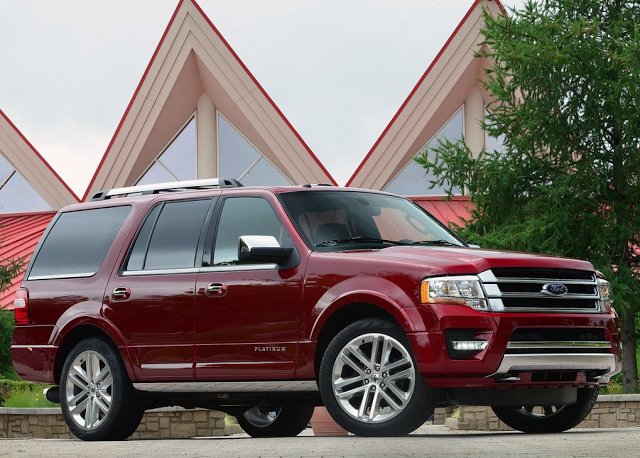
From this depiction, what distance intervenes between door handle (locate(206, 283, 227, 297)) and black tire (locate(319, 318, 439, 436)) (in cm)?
115

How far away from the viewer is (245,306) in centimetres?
830

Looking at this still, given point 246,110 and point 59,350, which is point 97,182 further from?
point 59,350

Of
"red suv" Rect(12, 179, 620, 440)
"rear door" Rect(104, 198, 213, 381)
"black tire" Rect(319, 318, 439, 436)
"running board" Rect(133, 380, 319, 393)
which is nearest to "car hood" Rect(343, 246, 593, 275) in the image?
"red suv" Rect(12, 179, 620, 440)

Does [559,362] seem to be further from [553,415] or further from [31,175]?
[31,175]

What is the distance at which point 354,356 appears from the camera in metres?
7.68

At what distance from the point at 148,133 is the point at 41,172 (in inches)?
118

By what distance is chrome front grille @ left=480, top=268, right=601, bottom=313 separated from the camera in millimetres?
7402

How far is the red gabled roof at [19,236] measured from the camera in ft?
76.5

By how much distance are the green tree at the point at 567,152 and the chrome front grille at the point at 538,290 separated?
8437 millimetres

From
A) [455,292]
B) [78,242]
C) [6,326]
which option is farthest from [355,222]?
[6,326]

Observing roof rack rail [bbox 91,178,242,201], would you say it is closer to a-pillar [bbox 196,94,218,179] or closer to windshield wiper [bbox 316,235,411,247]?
windshield wiper [bbox 316,235,411,247]

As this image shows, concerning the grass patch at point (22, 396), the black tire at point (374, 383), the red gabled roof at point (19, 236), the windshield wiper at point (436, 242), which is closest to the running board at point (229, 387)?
the black tire at point (374, 383)

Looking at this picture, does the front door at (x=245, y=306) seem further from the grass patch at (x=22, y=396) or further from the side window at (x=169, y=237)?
the grass patch at (x=22, y=396)

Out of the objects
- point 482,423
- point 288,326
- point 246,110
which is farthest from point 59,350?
point 246,110
